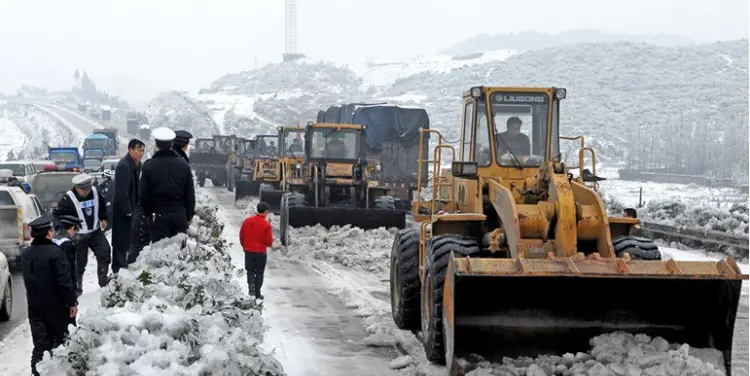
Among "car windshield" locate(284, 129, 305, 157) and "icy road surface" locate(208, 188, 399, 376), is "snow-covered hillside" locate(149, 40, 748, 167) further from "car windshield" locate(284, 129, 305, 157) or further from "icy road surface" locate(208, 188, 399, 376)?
"icy road surface" locate(208, 188, 399, 376)

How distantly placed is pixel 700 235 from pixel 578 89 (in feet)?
307

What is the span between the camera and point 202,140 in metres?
53.8

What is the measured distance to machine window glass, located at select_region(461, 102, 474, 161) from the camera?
10.6 m

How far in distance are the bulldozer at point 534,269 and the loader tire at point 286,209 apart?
31.3 feet

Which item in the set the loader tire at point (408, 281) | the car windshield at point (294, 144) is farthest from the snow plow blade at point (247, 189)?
the loader tire at point (408, 281)

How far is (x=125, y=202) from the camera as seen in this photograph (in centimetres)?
1110

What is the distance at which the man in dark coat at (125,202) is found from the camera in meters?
11.1

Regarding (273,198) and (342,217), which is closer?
(342,217)

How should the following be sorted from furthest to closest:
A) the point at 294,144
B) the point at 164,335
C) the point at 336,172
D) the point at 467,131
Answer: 1. the point at 294,144
2. the point at 336,172
3. the point at 467,131
4. the point at 164,335

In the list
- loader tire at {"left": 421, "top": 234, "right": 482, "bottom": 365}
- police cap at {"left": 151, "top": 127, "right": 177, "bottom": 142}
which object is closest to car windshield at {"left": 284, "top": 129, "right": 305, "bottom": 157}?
police cap at {"left": 151, "top": 127, "right": 177, "bottom": 142}

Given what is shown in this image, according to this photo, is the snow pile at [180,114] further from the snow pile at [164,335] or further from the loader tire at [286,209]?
the snow pile at [164,335]

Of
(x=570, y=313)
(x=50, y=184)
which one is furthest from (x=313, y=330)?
(x=50, y=184)

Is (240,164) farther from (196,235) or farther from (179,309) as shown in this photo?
(179,309)

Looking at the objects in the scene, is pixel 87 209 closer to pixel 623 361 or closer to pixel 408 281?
pixel 408 281
